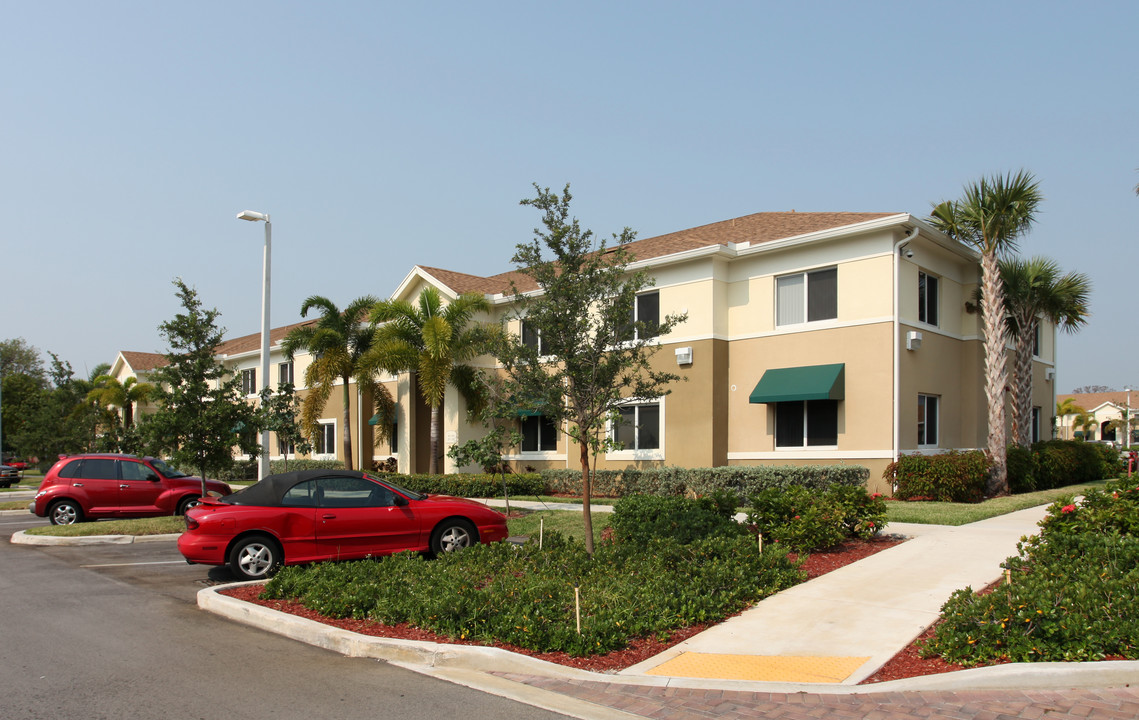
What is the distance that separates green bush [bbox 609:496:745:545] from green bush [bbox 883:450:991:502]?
7.50 m

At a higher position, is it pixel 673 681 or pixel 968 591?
pixel 968 591

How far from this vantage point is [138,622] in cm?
857

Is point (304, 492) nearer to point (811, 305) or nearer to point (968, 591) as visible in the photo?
point (968, 591)

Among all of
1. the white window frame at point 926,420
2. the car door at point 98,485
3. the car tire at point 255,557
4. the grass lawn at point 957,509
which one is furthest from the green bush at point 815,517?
the car door at point 98,485

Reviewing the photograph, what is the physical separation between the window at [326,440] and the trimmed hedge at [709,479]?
523 inches

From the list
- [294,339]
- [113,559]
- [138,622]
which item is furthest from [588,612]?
[294,339]

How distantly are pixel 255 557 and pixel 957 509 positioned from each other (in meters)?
12.5

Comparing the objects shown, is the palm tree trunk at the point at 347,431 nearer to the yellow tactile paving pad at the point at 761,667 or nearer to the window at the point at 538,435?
the window at the point at 538,435

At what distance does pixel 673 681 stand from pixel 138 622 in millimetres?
5772

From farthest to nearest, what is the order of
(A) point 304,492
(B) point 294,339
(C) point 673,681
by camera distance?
(B) point 294,339 < (A) point 304,492 < (C) point 673,681

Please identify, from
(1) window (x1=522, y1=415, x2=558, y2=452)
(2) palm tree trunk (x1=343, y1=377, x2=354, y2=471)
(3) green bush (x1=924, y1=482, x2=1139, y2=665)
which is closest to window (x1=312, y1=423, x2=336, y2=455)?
(2) palm tree trunk (x1=343, y1=377, x2=354, y2=471)

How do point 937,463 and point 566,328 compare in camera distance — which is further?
point 937,463

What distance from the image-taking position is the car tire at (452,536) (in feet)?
38.0

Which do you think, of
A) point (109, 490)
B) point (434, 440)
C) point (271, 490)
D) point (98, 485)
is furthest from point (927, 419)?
point (98, 485)
